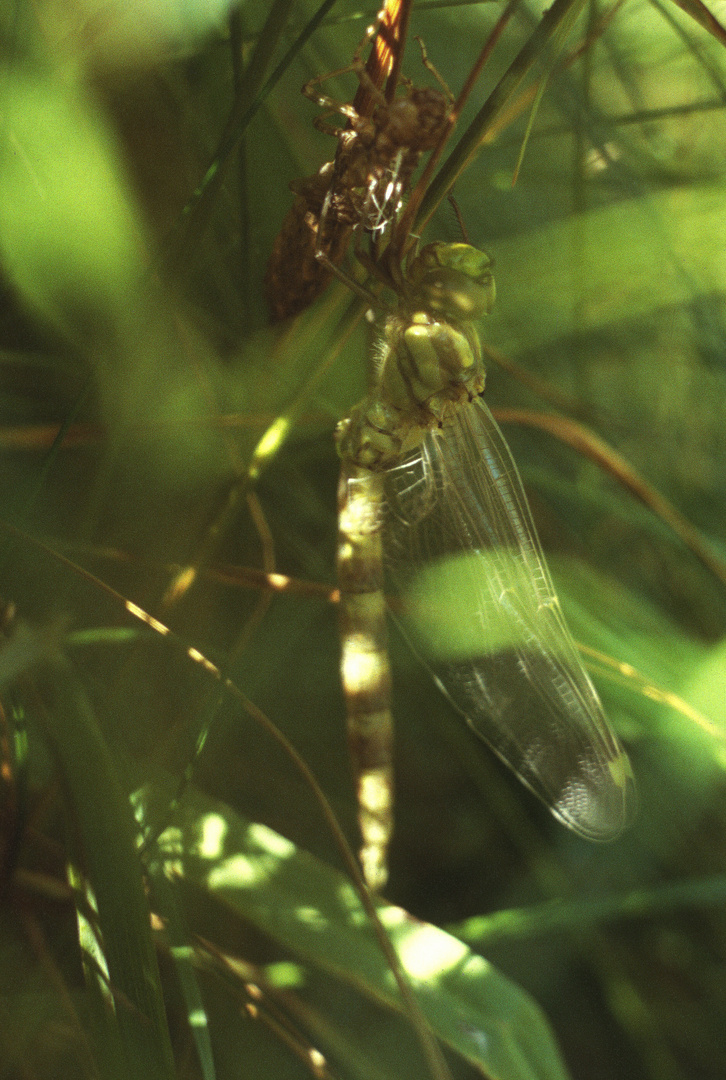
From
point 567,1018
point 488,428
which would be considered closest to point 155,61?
point 488,428

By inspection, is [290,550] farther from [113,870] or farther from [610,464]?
[113,870]

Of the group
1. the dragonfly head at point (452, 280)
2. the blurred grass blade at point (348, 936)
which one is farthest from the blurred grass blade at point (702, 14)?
the blurred grass blade at point (348, 936)

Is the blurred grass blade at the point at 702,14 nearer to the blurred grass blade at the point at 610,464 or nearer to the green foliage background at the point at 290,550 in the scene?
the green foliage background at the point at 290,550

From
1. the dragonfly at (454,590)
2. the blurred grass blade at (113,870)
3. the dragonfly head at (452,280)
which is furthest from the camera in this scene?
the dragonfly at (454,590)

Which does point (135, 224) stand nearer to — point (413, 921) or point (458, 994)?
point (413, 921)

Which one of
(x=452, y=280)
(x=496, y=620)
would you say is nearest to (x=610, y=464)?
(x=496, y=620)

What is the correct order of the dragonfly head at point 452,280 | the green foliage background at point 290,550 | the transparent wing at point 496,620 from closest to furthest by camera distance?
the green foliage background at point 290,550
the dragonfly head at point 452,280
the transparent wing at point 496,620
